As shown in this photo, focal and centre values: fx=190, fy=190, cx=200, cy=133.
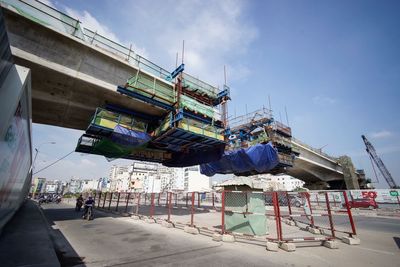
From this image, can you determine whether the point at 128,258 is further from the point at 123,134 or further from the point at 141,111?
the point at 141,111

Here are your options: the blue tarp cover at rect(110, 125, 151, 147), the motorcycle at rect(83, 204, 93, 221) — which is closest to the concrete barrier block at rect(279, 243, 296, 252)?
the blue tarp cover at rect(110, 125, 151, 147)

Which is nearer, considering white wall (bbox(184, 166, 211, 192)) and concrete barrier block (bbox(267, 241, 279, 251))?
concrete barrier block (bbox(267, 241, 279, 251))

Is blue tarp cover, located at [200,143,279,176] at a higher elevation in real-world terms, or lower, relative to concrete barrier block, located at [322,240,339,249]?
higher

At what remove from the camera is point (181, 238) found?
28.5 ft

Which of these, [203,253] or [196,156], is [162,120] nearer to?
[196,156]

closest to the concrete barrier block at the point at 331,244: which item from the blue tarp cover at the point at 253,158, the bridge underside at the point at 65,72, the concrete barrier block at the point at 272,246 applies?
the concrete barrier block at the point at 272,246

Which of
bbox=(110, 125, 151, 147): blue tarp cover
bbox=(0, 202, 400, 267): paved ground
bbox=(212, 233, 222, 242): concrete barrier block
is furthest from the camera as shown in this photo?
bbox=(110, 125, 151, 147): blue tarp cover

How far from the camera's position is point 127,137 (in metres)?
14.5

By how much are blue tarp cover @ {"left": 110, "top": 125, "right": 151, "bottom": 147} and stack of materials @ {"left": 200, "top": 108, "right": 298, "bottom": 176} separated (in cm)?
1143

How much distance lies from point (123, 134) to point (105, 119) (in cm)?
161

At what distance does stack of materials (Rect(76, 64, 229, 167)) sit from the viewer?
13.7 m

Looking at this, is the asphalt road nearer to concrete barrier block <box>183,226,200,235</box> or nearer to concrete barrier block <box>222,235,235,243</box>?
concrete barrier block <box>222,235,235,243</box>

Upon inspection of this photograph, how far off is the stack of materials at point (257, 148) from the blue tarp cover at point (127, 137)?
1143 cm

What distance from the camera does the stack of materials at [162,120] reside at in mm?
13728
